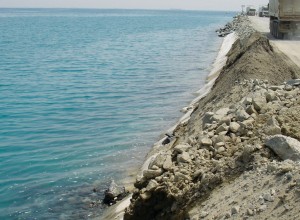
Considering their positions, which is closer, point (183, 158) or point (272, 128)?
point (272, 128)

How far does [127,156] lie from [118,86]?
16.1 meters

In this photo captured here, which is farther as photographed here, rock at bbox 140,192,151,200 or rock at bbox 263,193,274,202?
rock at bbox 140,192,151,200

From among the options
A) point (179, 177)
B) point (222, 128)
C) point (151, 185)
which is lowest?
point (151, 185)

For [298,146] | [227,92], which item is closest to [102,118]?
[227,92]

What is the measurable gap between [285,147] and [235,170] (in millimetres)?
1095

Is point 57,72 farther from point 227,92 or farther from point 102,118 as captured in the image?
point 227,92

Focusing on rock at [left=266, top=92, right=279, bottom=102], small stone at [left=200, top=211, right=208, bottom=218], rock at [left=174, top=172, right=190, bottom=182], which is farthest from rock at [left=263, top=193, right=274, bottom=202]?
rock at [left=266, top=92, right=279, bottom=102]

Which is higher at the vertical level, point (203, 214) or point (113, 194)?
point (203, 214)

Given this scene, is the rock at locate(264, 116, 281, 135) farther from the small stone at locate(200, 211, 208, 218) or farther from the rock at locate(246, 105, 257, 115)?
the small stone at locate(200, 211, 208, 218)

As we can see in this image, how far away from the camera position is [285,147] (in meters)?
8.77

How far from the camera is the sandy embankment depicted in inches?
301

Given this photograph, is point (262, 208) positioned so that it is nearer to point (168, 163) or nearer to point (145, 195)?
point (145, 195)

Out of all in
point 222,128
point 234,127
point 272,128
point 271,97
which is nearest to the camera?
point 272,128

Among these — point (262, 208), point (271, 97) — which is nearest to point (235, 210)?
point (262, 208)
